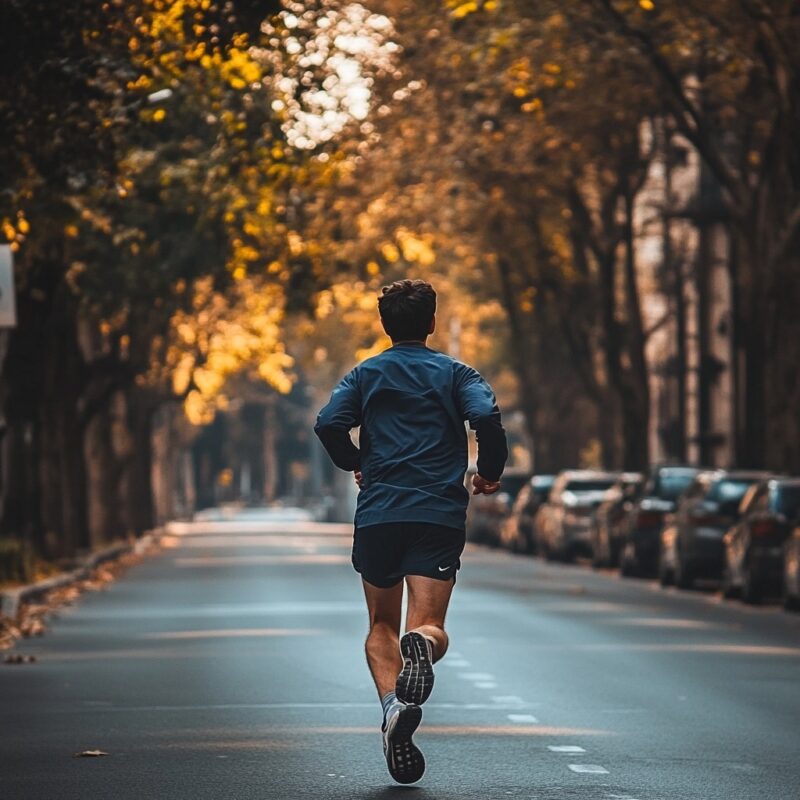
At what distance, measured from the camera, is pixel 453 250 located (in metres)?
59.4

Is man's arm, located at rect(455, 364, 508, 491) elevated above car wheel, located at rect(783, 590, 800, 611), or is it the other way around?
man's arm, located at rect(455, 364, 508, 491)

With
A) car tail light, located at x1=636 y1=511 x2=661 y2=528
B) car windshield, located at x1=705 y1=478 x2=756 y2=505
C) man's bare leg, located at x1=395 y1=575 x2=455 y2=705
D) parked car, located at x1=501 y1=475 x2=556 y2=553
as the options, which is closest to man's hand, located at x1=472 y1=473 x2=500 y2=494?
man's bare leg, located at x1=395 y1=575 x2=455 y2=705

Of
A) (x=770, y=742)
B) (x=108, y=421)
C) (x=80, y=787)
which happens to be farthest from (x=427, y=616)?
(x=108, y=421)

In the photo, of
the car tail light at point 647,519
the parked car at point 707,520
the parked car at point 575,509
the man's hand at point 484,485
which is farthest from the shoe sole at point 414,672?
the parked car at point 575,509

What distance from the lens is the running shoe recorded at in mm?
9578

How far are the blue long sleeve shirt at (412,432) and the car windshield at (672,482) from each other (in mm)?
25642

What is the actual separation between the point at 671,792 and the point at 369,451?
5.97 ft

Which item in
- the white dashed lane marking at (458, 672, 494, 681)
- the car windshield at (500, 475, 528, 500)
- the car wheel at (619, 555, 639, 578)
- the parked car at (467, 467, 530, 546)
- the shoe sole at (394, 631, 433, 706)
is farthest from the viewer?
the car windshield at (500, 475, 528, 500)

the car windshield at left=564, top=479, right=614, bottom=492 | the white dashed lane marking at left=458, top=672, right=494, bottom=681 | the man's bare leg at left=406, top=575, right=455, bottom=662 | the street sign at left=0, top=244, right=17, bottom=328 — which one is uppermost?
the street sign at left=0, top=244, right=17, bottom=328

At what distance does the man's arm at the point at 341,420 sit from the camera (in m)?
10.2

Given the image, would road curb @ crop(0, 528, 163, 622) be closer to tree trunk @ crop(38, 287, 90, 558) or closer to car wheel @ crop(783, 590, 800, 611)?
tree trunk @ crop(38, 287, 90, 558)

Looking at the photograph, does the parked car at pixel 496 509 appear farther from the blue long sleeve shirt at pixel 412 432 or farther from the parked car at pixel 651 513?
the blue long sleeve shirt at pixel 412 432

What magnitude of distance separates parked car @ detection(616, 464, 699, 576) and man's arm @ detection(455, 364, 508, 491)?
25465 millimetres

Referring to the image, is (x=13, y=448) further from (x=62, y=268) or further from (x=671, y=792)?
(x=671, y=792)
